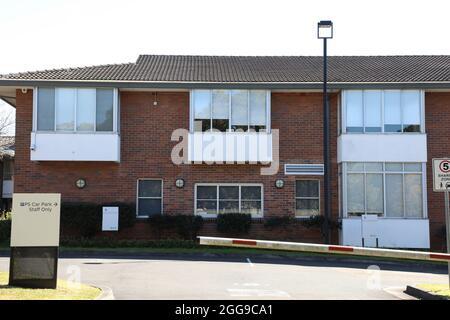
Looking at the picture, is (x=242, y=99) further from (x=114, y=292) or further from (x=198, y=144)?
(x=114, y=292)

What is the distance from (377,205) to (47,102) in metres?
13.1

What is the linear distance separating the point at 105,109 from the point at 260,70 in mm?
6896

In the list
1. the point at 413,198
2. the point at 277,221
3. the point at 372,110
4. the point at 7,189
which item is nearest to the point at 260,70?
the point at 372,110

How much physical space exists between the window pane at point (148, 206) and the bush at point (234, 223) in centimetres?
250

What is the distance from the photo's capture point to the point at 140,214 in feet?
78.3

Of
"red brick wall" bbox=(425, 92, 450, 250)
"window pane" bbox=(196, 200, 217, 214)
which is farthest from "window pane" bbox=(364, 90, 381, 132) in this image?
"window pane" bbox=(196, 200, 217, 214)

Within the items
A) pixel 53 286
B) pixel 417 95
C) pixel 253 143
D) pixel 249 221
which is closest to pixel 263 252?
pixel 249 221

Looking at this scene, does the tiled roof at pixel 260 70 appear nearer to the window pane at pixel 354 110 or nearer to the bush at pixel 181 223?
the window pane at pixel 354 110

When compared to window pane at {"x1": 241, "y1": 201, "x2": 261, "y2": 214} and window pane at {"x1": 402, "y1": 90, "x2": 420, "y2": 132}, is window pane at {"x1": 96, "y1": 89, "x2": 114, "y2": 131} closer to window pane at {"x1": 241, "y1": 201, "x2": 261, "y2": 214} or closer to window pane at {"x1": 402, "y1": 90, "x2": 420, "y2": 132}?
window pane at {"x1": 241, "y1": 201, "x2": 261, "y2": 214}

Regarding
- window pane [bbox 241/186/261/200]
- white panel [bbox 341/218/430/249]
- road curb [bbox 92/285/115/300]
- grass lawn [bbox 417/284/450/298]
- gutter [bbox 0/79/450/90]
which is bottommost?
grass lawn [bbox 417/284/450/298]

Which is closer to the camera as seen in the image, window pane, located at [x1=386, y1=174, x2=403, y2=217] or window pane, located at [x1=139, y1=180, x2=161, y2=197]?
window pane, located at [x1=386, y1=174, x2=403, y2=217]

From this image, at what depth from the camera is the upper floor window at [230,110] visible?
77.3 feet

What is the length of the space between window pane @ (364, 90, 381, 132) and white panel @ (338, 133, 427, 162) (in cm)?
37

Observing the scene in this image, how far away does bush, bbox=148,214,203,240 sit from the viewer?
75.3 ft
